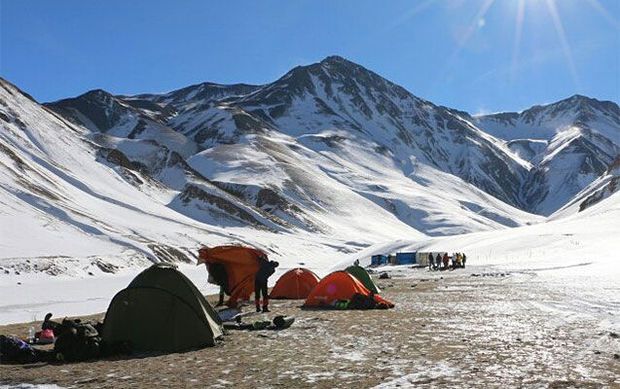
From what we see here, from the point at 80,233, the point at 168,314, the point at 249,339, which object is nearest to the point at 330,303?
the point at 249,339

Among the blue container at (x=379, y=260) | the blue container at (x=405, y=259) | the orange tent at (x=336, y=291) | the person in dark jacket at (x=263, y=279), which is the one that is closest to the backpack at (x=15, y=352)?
the person in dark jacket at (x=263, y=279)

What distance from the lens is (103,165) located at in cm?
13238

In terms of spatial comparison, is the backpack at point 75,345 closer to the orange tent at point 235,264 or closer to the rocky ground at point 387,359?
the rocky ground at point 387,359

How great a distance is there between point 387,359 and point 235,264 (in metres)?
12.7

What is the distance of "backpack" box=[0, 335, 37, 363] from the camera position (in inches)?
486

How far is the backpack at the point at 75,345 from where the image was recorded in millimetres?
12430

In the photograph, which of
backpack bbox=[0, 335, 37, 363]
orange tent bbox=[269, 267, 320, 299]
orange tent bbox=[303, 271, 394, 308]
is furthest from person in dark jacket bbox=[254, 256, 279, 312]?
backpack bbox=[0, 335, 37, 363]

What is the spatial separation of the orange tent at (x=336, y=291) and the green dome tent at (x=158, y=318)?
9.00 metres

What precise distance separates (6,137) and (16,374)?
119 m

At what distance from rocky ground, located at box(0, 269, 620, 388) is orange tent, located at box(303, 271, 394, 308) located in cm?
398

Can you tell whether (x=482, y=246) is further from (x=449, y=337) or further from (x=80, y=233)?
(x=449, y=337)

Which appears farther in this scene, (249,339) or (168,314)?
(249,339)

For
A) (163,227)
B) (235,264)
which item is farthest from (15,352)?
(163,227)

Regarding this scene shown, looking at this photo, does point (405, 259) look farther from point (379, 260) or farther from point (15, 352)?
point (15, 352)
